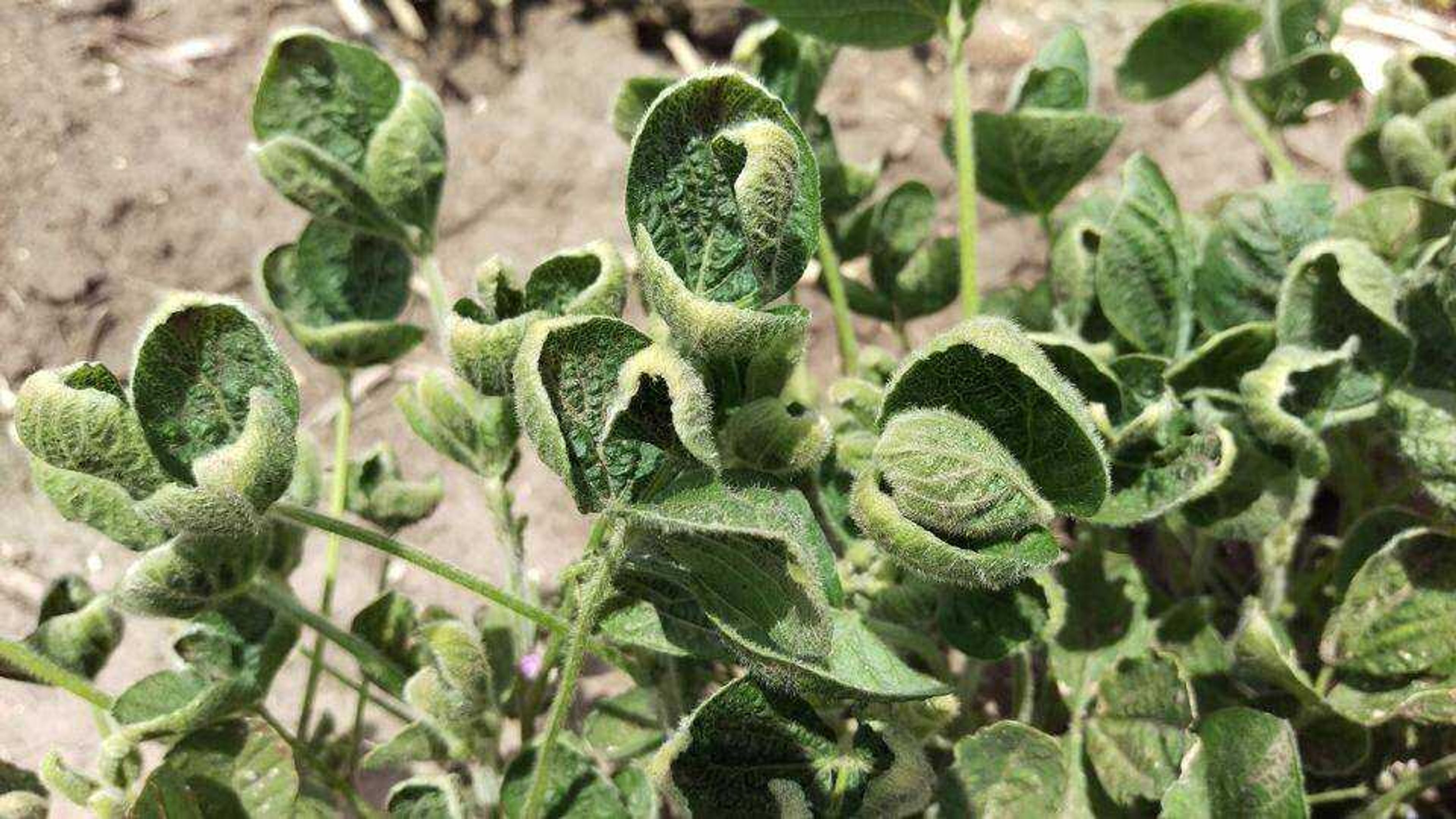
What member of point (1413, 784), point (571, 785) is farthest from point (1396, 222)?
point (571, 785)

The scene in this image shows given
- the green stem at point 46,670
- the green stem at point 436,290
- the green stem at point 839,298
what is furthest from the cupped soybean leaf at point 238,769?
the green stem at point 839,298

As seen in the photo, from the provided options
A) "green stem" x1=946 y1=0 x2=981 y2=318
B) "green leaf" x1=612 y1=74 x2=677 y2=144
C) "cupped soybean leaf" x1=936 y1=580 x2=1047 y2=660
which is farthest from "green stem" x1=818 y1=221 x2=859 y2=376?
"cupped soybean leaf" x1=936 y1=580 x2=1047 y2=660

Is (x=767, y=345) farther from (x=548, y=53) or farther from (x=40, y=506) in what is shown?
(x=548, y=53)

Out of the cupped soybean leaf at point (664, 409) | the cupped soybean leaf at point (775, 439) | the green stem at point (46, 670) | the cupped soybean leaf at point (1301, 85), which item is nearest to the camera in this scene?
the cupped soybean leaf at point (664, 409)

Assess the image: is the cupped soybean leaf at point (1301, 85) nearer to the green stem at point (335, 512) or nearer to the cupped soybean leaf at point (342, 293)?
the cupped soybean leaf at point (342, 293)

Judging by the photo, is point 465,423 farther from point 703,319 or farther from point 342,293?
point 703,319
